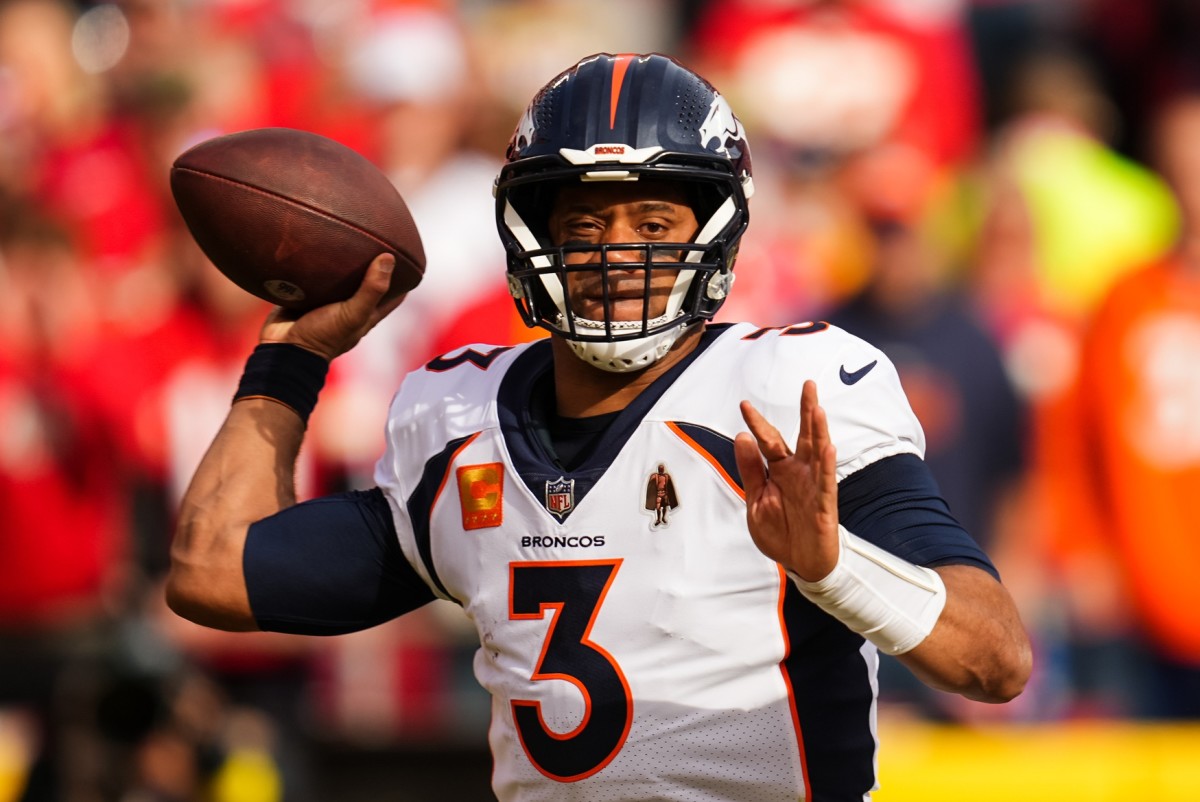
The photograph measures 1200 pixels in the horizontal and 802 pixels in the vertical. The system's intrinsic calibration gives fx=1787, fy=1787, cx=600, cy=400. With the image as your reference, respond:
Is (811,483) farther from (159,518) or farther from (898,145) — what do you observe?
(898,145)

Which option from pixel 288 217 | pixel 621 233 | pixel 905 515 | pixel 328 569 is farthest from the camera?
pixel 288 217

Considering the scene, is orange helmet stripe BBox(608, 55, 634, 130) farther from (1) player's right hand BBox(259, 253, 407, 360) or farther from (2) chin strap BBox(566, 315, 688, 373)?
(1) player's right hand BBox(259, 253, 407, 360)

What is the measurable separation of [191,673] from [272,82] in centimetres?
319

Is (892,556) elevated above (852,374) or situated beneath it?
situated beneath

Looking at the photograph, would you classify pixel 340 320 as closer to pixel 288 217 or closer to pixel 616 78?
pixel 288 217

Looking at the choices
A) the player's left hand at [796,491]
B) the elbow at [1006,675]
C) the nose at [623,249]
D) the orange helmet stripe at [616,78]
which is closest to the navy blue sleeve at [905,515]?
the elbow at [1006,675]

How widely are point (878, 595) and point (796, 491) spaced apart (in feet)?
0.61

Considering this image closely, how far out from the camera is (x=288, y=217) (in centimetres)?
305

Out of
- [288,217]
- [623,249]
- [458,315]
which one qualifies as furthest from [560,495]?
[458,315]

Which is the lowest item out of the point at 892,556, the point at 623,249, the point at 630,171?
the point at 892,556

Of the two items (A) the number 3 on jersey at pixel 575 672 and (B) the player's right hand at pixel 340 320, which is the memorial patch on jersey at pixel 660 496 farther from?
(B) the player's right hand at pixel 340 320

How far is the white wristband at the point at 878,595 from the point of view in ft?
7.75

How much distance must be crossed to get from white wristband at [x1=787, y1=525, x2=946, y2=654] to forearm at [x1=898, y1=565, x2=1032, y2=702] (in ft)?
0.10

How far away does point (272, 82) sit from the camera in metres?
7.59
